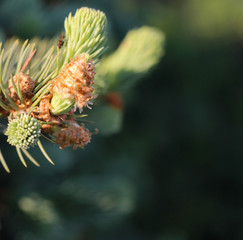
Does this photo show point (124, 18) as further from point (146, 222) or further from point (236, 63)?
point (236, 63)

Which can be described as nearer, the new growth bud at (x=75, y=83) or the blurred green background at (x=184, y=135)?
the new growth bud at (x=75, y=83)

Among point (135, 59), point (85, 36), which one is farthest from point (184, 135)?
point (85, 36)

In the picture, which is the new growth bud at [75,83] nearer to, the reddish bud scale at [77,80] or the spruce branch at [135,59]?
the reddish bud scale at [77,80]

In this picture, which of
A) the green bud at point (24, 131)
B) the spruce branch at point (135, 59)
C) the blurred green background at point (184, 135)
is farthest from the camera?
the blurred green background at point (184, 135)

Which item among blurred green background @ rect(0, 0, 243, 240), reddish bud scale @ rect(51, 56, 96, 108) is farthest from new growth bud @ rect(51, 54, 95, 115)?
blurred green background @ rect(0, 0, 243, 240)

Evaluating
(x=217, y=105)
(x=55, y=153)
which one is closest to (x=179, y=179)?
(x=217, y=105)

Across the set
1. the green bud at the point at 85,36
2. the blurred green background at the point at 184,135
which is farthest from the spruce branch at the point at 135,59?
the blurred green background at the point at 184,135

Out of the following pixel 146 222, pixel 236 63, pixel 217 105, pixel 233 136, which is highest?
pixel 236 63
